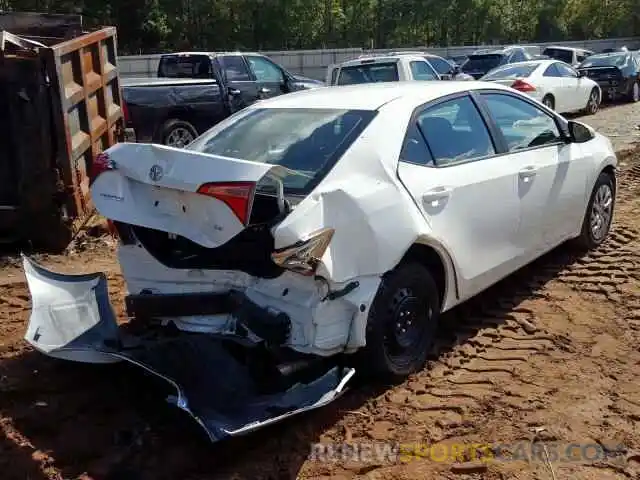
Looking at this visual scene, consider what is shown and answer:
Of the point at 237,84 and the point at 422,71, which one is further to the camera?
the point at 422,71

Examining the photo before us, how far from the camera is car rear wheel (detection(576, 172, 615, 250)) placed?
6.15 metres

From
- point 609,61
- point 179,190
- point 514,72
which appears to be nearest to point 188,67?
point 514,72

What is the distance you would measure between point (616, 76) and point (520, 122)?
1640cm

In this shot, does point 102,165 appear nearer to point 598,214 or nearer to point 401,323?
point 401,323

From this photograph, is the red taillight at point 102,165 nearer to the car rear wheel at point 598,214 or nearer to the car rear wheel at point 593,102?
the car rear wheel at point 598,214

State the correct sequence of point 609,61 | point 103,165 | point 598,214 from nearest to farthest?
point 103,165 < point 598,214 < point 609,61

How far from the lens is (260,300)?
147 inches

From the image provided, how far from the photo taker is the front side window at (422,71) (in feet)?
43.1

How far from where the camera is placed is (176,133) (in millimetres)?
11438

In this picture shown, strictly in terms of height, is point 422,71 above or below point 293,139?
below

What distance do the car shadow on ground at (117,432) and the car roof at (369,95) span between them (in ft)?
5.79

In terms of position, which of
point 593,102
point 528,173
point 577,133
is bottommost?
point 593,102

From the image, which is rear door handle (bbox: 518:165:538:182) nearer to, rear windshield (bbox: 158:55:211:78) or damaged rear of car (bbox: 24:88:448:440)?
damaged rear of car (bbox: 24:88:448:440)

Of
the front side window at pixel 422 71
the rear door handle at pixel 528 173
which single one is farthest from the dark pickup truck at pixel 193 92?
the rear door handle at pixel 528 173
